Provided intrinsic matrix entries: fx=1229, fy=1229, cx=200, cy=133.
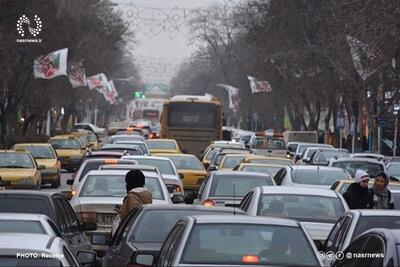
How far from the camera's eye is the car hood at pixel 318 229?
51.8ft

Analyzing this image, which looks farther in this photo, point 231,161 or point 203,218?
point 231,161

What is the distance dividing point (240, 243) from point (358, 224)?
3.59 meters

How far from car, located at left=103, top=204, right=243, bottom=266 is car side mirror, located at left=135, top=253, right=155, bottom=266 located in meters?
0.67

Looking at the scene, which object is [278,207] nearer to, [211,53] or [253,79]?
[253,79]

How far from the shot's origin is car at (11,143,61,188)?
4053 centimetres

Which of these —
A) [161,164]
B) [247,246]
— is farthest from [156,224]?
[161,164]

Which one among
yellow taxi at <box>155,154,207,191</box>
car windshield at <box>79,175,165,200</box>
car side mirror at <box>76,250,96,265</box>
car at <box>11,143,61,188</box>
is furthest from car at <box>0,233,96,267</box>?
car at <box>11,143,61,188</box>

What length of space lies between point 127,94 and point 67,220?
164 metres

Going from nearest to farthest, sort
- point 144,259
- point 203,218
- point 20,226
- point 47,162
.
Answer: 1. point 203,218
2. point 144,259
3. point 20,226
4. point 47,162

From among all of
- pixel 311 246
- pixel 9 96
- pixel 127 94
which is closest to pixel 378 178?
pixel 311 246

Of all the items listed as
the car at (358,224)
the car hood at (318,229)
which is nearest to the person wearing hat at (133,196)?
the car hood at (318,229)

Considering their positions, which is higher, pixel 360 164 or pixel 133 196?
pixel 133 196

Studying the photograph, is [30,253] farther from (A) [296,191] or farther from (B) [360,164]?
(B) [360,164]

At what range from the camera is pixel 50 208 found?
49.2 feet
